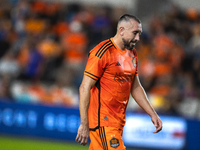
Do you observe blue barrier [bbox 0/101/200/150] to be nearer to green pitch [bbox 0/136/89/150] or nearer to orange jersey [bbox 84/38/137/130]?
green pitch [bbox 0/136/89/150]

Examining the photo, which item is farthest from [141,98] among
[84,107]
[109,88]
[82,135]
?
[82,135]

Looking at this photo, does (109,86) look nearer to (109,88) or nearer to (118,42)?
(109,88)

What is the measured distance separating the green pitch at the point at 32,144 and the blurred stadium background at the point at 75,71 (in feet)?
0.08

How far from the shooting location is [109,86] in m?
4.50

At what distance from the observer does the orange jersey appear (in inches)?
176

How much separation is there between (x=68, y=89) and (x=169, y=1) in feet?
19.7

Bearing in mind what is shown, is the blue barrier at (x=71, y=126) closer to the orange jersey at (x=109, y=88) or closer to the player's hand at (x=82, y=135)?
the orange jersey at (x=109, y=88)

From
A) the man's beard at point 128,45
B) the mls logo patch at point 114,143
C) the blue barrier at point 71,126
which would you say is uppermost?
the man's beard at point 128,45

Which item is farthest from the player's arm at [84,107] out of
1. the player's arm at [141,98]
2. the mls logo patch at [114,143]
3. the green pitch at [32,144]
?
the green pitch at [32,144]

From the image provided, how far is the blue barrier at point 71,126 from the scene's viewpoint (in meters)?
9.13

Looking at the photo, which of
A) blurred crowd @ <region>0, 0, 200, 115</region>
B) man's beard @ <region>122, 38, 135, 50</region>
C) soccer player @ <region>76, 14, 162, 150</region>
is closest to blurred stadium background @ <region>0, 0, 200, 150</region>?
blurred crowd @ <region>0, 0, 200, 115</region>

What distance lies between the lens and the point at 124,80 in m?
4.59

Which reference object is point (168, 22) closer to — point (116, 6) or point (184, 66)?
point (184, 66)

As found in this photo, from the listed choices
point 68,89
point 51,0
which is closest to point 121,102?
point 68,89
